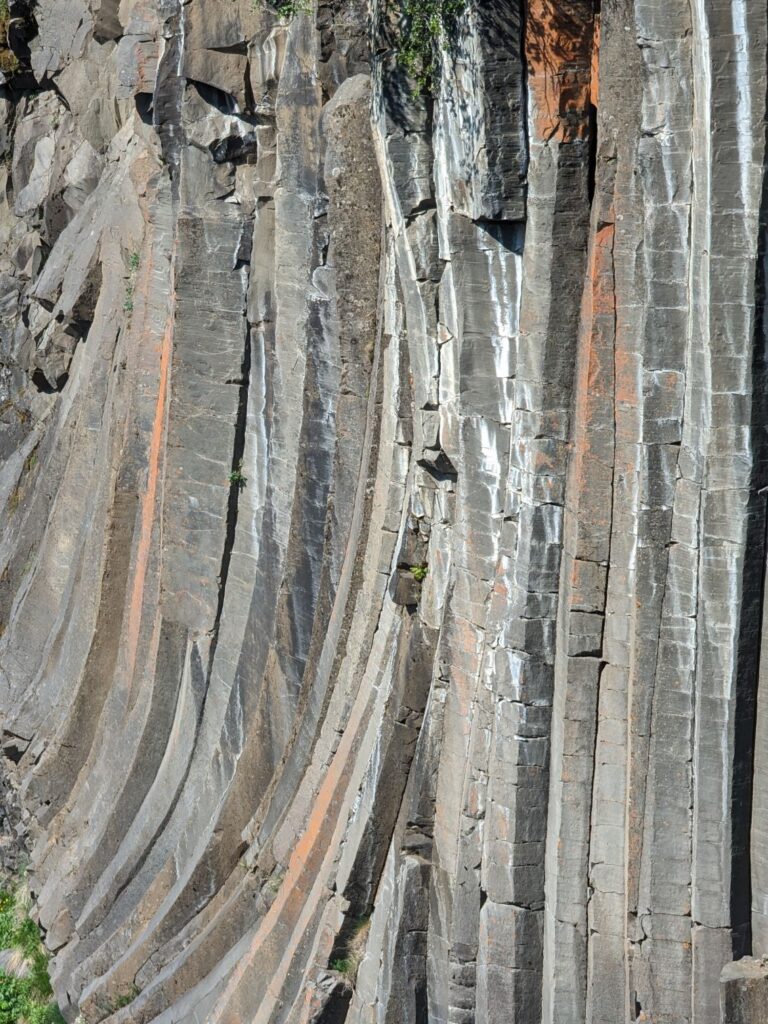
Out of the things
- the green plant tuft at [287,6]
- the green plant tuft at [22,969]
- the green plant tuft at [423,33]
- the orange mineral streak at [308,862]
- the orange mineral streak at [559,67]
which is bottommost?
the green plant tuft at [22,969]

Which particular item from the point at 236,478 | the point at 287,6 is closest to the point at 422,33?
the point at 287,6

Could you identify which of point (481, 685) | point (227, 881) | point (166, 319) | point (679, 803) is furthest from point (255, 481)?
point (679, 803)

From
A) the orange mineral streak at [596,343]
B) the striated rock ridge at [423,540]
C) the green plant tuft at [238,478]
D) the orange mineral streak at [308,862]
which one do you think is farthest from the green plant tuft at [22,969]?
the orange mineral streak at [596,343]

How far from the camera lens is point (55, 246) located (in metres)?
19.2

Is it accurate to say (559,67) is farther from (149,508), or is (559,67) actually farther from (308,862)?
(149,508)

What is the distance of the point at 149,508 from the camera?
14727 millimetres

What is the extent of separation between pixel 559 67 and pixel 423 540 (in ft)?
12.2

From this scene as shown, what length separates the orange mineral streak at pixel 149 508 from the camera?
14.6 meters

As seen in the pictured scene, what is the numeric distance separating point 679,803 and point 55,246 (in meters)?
13.8

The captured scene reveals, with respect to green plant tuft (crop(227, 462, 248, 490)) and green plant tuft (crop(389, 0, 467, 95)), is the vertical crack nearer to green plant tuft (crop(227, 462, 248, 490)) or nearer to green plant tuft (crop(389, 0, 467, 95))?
green plant tuft (crop(227, 462, 248, 490))

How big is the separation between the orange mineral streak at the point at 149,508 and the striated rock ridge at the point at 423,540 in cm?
8

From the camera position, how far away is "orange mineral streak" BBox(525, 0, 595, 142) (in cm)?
873

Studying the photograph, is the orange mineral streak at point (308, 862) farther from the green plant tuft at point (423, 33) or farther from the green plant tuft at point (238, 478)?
the green plant tuft at point (423, 33)

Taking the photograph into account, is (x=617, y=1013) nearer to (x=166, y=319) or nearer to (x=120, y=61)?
(x=166, y=319)
